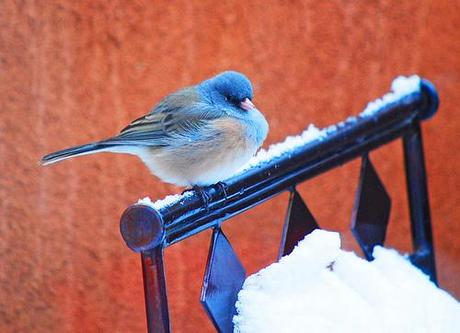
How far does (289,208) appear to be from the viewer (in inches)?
38.0

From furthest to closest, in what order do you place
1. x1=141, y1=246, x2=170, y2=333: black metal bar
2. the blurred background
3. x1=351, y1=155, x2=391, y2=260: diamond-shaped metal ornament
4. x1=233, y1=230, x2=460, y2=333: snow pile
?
the blurred background → x1=351, y1=155, x2=391, y2=260: diamond-shaped metal ornament → x1=233, y1=230, x2=460, y2=333: snow pile → x1=141, y1=246, x2=170, y2=333: black metal bar

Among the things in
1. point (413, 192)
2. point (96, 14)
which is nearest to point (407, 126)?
point (413, 192)

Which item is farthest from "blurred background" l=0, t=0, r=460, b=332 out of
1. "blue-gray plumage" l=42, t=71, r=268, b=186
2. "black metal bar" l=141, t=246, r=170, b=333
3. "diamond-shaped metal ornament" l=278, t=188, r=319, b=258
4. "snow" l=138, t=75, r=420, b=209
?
"black metal bar" l=141, t=246, r=170, b=333

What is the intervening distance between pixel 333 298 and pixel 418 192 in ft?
1.21

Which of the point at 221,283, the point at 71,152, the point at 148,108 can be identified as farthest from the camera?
the point at 148,108

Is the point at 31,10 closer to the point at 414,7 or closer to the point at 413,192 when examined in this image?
the point at 413,192

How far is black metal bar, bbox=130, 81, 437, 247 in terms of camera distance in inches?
30.1

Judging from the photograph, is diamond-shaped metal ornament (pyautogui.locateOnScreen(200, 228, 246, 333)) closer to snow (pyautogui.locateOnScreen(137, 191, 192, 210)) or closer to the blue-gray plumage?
snow (pyautogui.locateOnScreen(137, 191, 192, 210))

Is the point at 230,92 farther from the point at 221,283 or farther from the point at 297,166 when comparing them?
the point at 221,283

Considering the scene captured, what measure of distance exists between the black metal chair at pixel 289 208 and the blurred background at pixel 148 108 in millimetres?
680

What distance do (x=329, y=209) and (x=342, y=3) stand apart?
1.87 ft

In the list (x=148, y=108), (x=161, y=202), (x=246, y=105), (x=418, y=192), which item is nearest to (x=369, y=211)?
(x=418, y=192)

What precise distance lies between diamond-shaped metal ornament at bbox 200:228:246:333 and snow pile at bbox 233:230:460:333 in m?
0.01

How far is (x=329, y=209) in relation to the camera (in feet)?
6.58
